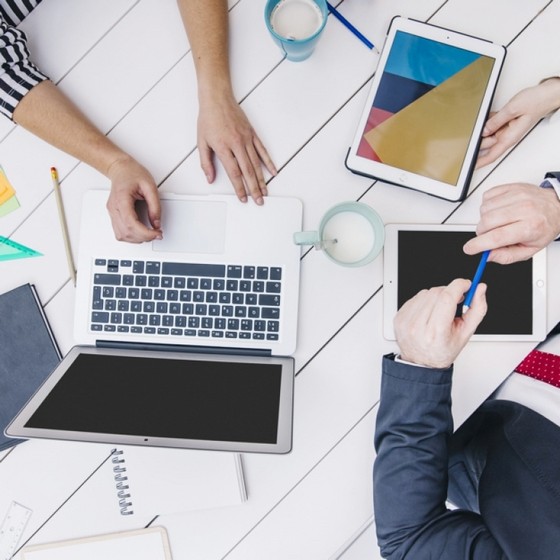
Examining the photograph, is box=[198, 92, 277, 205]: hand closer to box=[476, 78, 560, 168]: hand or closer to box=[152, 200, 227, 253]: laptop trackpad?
box=[152, 200, 227, 253]: laptop trackpad

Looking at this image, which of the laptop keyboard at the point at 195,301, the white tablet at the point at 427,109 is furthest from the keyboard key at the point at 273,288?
the white tablet at the point at 427,109

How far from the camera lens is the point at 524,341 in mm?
908

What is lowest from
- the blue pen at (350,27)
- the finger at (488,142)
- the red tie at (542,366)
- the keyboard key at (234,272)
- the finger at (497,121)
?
the red tie at (542,366)

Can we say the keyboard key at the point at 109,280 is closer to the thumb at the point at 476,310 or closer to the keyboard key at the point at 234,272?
the keyboard key at the point at 234,272

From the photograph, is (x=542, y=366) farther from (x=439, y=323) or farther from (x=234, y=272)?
(x=234, y=272)

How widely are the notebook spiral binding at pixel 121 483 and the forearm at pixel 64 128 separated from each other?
1.62 ft

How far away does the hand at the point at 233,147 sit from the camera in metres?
0.93

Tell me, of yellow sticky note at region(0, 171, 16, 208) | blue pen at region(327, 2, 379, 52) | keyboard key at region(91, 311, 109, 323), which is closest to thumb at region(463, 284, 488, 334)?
blue pen at region(327, 2, 379, 52)

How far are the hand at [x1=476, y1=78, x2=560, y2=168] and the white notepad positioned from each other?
2.83 ft

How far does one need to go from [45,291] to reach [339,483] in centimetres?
62

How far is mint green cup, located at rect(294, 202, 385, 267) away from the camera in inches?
34.4

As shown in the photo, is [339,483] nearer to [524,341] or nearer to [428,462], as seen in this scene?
[428,462]

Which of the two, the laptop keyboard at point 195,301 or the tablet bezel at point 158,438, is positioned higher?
the laptop keyboard at point 195,301

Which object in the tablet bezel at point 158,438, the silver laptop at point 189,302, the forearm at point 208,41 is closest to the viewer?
the tablet bezel at point 158,438
